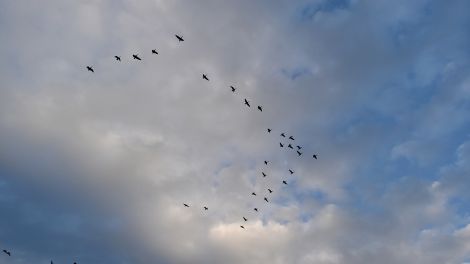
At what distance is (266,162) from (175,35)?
49141 millimetres

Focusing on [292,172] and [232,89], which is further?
[292,172]

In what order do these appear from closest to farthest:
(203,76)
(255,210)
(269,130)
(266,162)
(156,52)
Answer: (156,52)
(203,76)
(269,130)
(266,162)
(255,210)

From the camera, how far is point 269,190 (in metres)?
138

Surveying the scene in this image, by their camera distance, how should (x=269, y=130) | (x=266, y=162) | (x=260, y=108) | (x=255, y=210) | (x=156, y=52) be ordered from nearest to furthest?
(x=156, y=52), (x=260, y=108), (x=269, y=130), (x=266, y=162), (x=255, y=210)

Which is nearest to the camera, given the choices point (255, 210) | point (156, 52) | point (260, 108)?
point (156, 52)

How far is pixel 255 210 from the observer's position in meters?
138

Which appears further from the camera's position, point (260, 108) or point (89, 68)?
point (260, 108)

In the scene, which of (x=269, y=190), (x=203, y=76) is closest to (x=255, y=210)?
(x=269, y=190)

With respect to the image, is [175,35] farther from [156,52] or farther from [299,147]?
[299,147]

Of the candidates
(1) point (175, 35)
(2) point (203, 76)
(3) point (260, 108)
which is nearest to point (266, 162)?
(3) point (260, 108)

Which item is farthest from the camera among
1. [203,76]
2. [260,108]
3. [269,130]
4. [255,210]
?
[255,210]

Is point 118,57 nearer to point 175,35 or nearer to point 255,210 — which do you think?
point 175,35

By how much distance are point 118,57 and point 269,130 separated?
43.7 m

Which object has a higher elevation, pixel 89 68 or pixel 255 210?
pixel 89 68
